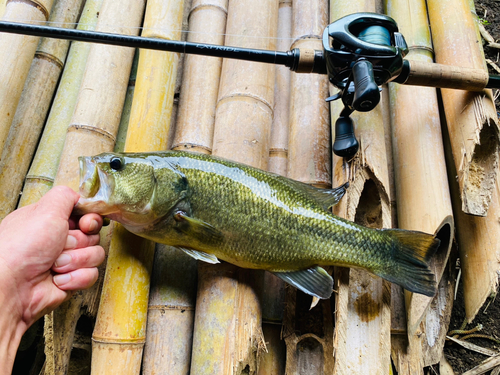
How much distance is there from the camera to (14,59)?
155 centimetres

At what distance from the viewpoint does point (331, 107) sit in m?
1.53

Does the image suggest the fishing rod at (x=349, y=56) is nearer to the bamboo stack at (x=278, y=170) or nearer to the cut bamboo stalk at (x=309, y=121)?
the cut bamboo stalk at (x=309, y=121)

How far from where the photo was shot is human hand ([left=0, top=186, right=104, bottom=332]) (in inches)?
37.3

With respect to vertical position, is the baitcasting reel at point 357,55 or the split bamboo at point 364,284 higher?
the baitcasting reel at point 357,55

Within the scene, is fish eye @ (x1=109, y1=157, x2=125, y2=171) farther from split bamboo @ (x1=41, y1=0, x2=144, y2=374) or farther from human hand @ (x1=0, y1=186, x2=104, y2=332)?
split bamboo @ (x1=41, y1=0, x2=144, y2=374)

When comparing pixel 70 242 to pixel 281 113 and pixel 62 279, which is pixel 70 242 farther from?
pixel 281 113

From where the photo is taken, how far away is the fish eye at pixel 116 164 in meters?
1.04

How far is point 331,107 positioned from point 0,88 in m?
1.38

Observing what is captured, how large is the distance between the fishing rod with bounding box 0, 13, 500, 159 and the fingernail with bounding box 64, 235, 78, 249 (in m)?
0.69

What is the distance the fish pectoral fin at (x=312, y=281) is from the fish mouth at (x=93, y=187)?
58 centimetres

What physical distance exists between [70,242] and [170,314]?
17.5 inches

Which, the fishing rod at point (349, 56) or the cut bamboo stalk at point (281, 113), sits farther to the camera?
the cut bamboo stalk at point (281, 113)

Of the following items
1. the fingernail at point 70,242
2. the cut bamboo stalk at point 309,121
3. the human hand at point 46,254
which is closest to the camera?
the human hand at point 46,254

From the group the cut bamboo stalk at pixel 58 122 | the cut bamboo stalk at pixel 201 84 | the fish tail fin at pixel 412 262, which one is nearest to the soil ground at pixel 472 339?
the fish tail fin at pixel 412 262
